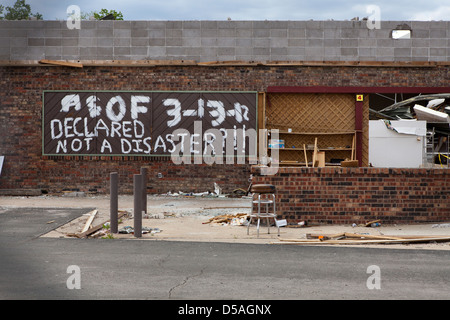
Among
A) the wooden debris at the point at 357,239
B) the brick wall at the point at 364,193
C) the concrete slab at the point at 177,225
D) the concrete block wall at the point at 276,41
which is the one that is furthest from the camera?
the concrete block wall at the point at 276,41

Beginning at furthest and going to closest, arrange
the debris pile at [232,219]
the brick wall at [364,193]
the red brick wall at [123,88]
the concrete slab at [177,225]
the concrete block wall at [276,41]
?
the red brick wall at [123,88]
the concrete block wall at [276,41]
the debris pile at [232,219]
the brick wall at [364,193]
the concrete slab at [177,225]

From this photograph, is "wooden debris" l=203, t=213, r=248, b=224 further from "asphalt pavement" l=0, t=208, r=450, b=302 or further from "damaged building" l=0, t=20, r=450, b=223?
"damaged building" l=0, t=20, r=450, b=223

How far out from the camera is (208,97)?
760 inches

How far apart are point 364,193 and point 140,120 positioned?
896 cm

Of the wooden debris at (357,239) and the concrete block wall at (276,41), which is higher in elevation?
the concrete block wall at (276,41)

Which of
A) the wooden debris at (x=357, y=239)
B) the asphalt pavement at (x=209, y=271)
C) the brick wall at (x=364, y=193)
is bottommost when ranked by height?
the asphalt pavement at (x=209, y=271)

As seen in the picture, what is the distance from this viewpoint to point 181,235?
11.4m

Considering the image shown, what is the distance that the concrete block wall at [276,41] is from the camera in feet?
62.7

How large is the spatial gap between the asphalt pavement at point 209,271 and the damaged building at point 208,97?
890 centimetres

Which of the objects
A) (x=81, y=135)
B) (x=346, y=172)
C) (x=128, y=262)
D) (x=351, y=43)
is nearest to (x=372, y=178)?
(x=346, y=172)

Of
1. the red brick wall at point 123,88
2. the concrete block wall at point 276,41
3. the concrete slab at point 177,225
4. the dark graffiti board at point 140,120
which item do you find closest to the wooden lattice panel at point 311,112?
the red brick wall at point 123,88

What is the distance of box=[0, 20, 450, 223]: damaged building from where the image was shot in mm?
19141

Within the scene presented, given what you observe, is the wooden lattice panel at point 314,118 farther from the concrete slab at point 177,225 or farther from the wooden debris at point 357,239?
the wooden debris at point 357,239

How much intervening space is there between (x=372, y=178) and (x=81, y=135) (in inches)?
408
